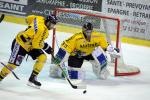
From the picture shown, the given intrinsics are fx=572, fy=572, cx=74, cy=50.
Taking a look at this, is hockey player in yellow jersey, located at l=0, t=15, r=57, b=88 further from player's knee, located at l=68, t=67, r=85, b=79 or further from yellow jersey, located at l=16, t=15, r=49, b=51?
player's knee, located at l=68, t=67, r=85, b=79

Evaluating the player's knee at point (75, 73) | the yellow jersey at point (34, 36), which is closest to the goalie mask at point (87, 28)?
the player's knee at point (75, 73)

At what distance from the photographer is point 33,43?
6.41m

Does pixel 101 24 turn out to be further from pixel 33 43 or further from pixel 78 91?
pixel 33 43

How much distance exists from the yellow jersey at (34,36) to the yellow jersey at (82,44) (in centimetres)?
42

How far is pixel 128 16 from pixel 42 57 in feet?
11.6

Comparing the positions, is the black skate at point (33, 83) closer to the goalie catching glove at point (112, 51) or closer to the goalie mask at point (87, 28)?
the goalie mask at point (87, 28)

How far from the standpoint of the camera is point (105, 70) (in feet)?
23.7

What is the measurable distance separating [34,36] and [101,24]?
2.08 m

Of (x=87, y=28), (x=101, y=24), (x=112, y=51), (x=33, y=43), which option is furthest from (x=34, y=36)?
(x=101, y=24)

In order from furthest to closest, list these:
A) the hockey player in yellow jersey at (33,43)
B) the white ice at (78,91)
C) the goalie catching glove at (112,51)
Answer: the goalie catching glove at (112,51), the hockey player in yellow jersey at (33,43), the white ice at (78,91)

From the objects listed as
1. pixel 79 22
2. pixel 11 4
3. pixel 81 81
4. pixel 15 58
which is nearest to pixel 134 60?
pixel 79 22

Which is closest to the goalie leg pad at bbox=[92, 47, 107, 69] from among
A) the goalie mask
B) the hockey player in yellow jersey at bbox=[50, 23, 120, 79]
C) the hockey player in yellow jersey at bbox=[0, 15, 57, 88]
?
the hockey player in yellow jersey at bbox=[50, 23, 120, 79]

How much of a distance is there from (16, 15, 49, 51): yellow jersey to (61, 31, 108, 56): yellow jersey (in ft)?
1.39

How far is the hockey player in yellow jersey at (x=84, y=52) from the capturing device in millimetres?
6855
